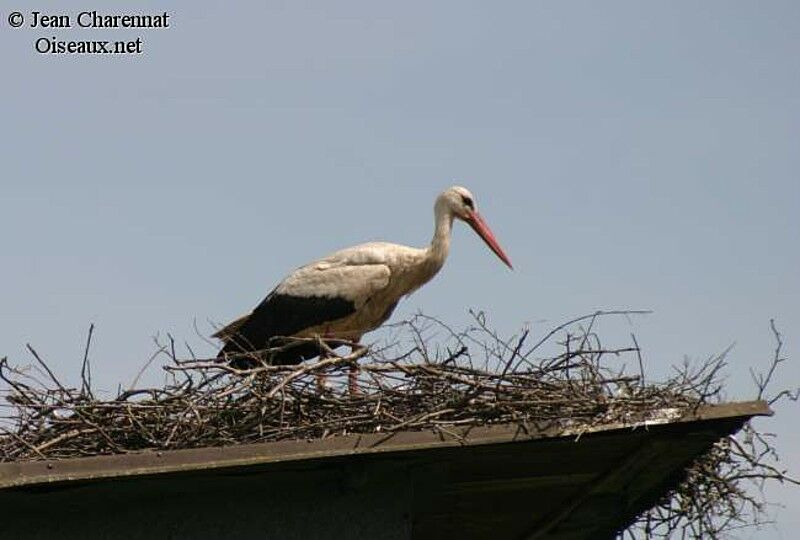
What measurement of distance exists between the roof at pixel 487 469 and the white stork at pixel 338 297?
9.17 feet

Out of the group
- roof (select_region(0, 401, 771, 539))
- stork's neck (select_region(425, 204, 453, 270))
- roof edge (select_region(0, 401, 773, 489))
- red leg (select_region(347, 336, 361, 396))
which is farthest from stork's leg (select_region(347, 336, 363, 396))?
stork's neck (select_region(425, 204, 453, 270))

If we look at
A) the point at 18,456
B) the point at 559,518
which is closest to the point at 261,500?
the point at 18,456

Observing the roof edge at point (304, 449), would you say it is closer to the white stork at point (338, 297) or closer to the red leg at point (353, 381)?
the red leg at point (353, 381)

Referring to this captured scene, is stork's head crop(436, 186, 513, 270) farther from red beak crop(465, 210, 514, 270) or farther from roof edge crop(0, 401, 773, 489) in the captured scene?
roof edge crop(0, 401, 773, 489)

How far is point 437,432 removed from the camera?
472 cm

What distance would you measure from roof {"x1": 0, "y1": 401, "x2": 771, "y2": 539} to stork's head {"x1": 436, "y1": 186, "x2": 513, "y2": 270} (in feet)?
11.4

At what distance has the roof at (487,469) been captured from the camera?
14.7 feet

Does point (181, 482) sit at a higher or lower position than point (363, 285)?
lower

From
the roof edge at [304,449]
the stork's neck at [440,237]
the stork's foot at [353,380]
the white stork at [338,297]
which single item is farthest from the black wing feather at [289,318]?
the roof edge at [304,449]

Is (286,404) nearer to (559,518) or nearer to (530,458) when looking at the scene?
(530,458)

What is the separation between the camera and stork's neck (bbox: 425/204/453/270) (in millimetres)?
9141

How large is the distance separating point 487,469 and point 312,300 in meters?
3.68

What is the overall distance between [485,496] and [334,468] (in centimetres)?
95

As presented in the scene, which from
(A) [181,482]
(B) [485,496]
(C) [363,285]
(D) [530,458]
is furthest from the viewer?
(C) [363,285]
